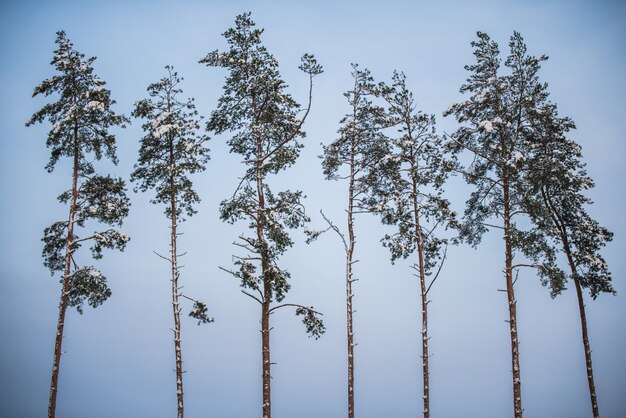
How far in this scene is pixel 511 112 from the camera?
20312mm

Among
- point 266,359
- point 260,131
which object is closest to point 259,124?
point 260,131

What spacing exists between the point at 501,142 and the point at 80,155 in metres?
17.4

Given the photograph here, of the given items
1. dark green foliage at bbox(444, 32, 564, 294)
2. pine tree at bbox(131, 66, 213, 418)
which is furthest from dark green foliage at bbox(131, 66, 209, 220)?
dark green foliage at bbox(444, 32, 564, 294)

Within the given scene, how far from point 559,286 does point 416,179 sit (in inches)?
293

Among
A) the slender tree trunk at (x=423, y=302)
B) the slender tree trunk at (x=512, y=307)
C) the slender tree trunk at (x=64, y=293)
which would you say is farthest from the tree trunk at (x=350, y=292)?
the slender tree trunk at (x=64, y=293)

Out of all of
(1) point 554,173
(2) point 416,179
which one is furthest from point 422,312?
(1) point 554,173

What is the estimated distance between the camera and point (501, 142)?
19797 millimetres

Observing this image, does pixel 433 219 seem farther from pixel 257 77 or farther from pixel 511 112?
pixel 257 77

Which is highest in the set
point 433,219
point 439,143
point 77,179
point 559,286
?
point 439,143

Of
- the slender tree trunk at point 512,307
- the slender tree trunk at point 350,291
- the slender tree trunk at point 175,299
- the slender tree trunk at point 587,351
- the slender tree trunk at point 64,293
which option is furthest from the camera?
the slender tree trunk at point 587,351

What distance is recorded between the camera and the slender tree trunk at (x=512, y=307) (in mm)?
17531

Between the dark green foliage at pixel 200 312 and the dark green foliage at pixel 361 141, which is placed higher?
the dark green foliage at pixel 361 141

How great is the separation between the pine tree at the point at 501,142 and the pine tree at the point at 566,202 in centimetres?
45

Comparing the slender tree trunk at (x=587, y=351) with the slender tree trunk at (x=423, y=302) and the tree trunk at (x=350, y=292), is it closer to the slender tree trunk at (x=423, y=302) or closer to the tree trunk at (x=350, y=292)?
the slender tree trunk at (x=423, y=302)
